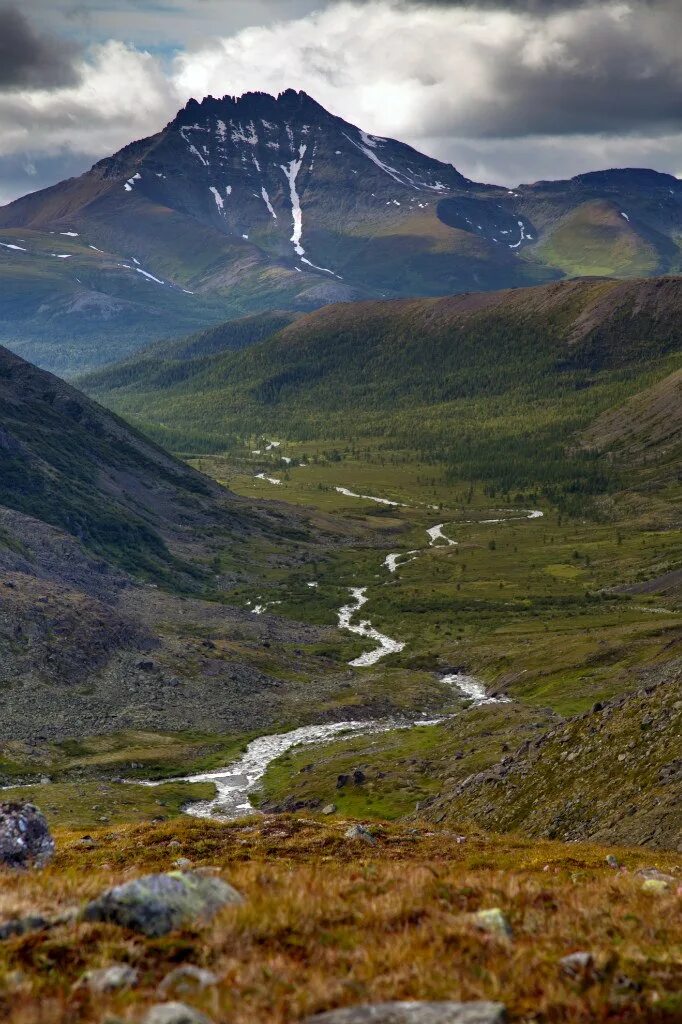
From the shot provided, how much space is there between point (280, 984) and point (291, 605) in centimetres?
17498

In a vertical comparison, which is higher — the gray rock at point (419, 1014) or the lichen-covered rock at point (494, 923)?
the gray rock at point (419, 1014)

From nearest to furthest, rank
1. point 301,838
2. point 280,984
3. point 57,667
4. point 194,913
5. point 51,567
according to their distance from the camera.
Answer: point 280,984 → point 194,913 → point 301,838 → point 57,667 → point 51,567

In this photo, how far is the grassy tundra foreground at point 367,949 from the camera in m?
13.0

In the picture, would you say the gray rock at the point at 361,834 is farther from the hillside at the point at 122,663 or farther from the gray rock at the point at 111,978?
the hillside at the point at 122,663

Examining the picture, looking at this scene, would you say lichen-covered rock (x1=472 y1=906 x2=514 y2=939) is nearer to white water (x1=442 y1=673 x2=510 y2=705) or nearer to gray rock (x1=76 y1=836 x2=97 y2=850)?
gray rock (x1=76 y1=836 x2=97 y2=850)

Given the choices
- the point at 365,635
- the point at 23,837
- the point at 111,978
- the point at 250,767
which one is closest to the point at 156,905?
the point at 111,978

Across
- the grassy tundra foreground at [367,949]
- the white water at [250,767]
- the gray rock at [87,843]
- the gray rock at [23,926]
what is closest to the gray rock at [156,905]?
the grassy tundra foreground at [367,949]

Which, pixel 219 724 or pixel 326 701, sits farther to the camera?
pixel 326 701

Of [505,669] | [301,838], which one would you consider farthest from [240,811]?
[505,669]

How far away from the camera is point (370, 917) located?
1686 centimetres

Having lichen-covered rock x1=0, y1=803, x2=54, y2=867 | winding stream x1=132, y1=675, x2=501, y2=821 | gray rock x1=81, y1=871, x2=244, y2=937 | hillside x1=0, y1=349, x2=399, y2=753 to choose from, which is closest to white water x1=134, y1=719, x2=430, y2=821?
winding stream x1=132, y1=675, x2=501, y2=821

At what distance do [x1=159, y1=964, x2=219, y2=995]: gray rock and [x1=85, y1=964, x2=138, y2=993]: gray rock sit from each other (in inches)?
20.7

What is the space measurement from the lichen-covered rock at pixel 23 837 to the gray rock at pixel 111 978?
1426 centimetres

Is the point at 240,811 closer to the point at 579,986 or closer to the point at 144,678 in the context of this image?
the point at 144,678
